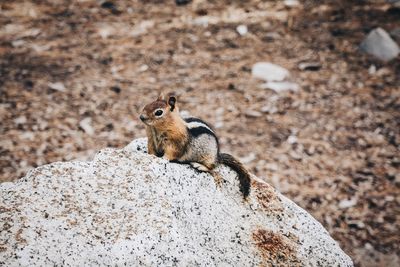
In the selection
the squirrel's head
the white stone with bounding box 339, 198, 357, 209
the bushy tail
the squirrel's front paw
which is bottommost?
the white stone with bounding box 339, 198, 357, 209

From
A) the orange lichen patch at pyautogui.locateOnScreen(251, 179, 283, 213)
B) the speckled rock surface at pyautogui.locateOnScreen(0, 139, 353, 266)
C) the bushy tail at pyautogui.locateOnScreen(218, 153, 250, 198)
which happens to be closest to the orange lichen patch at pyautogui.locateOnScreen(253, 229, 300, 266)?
the speckled rock surface at pyautogui.locateOnScreen(0, 139, 353, 266)

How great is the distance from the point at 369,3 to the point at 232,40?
3.14m

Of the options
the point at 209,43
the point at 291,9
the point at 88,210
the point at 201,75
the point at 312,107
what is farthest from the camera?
the point at 291,9

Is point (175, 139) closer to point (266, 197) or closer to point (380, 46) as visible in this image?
point (266, 197)

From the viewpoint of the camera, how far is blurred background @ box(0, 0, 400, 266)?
5879 millimetres

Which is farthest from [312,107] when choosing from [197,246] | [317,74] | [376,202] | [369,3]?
[197,246]

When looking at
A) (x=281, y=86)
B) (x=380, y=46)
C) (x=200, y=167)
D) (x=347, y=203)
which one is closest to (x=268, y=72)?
(x=281, y=86)

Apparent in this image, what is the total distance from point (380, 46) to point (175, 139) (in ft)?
18.9

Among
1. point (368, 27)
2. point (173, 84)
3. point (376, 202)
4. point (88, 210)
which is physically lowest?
point (376, 202)

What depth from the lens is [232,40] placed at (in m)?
8.31

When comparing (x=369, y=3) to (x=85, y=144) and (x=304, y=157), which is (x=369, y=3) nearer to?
(x=304, y=157)

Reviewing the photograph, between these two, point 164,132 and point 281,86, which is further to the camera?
point 281,86

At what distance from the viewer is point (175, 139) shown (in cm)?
373

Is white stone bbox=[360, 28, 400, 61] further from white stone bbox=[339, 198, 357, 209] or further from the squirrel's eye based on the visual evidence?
the squirrel's eye
